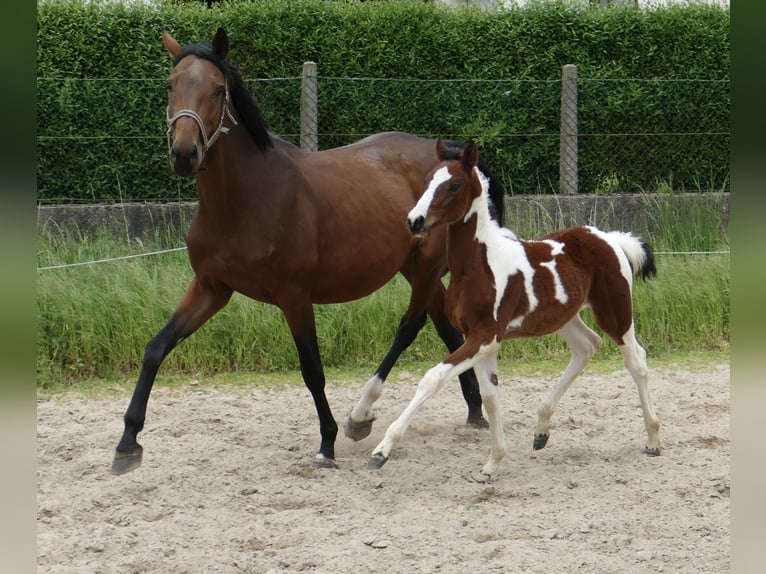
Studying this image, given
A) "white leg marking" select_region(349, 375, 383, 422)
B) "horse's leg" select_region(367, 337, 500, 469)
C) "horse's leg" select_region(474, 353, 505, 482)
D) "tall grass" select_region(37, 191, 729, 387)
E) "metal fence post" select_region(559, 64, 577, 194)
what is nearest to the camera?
"horse's leg" select_region(367, 337, 500, 469)

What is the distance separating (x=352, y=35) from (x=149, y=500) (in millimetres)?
8113

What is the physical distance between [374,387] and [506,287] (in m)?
1.28

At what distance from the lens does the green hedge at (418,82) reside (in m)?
10.3

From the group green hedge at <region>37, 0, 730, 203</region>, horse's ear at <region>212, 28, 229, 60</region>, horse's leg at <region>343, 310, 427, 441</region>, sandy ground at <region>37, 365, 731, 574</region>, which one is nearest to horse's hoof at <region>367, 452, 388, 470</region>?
sandy ground at <region>37, 365, 731, 574</region>

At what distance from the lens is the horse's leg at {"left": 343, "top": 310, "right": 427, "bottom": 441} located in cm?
538

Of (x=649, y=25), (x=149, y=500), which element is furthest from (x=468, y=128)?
(x=149, y=500)

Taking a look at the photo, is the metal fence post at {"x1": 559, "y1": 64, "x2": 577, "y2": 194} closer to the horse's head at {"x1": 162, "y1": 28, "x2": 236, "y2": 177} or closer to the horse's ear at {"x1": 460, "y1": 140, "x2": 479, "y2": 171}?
the horse's ear at {"x1": 460, "y1": 140, "x2": 479, "y2": 171}

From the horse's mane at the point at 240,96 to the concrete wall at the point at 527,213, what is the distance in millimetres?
4645

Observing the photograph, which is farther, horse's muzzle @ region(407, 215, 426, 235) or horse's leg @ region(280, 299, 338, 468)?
horse's leg @ region(280, 299, 338, 468)

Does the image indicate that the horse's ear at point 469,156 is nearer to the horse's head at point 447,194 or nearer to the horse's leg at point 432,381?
the horse's head at point 447,194

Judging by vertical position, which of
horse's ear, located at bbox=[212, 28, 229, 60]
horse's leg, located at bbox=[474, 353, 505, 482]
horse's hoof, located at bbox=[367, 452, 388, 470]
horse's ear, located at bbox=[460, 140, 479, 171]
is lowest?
horse's hoof, located at bbox=[367, 452, 388, 470]

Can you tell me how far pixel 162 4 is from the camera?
440 inches
